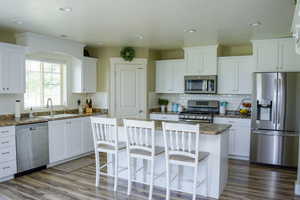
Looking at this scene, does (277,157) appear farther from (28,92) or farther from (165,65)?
(28,92)

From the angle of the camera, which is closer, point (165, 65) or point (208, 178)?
point (208, 178)

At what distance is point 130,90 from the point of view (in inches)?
241

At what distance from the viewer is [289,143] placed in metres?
4.48

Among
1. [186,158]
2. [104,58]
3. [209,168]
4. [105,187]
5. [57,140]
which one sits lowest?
[105,187]

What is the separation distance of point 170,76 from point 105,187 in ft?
11.5

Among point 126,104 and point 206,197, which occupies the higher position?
point 126,104

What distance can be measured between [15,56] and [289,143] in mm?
5419

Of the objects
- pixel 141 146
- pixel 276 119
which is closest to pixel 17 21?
pixel 141 146

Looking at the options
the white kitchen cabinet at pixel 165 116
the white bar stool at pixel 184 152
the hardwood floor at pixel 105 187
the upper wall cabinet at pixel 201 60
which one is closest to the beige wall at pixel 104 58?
the upper wall cabinet at pixel 201 60

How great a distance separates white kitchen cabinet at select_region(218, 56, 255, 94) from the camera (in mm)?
5312

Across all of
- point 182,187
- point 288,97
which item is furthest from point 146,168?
point 288,97

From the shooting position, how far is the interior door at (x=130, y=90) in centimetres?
606

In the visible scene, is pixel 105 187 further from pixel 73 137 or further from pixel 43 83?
pixel 43 83

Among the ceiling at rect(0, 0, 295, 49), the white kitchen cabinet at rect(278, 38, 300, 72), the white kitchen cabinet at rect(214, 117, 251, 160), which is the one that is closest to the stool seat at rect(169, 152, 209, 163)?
the ceiling at rect(0, 0, 295, 49)
